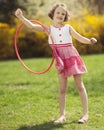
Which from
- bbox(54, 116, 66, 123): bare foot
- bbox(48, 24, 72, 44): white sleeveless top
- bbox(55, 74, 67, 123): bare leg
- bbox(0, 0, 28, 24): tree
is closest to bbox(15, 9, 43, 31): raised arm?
bbox(48, 24, 72, 44): white sleeveless top

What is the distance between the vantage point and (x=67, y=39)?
597 centimetres

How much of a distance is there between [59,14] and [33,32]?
12.7 meters

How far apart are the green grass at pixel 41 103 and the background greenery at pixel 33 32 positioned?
6.72 m

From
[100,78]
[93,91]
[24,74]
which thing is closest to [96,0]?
[24,74]

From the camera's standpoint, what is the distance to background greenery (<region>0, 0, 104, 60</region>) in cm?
1845

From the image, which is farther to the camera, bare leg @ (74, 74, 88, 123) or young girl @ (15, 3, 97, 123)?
bare leg @ (74, 74, 88, 123)

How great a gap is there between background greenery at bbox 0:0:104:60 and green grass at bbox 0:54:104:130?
672 centimetres

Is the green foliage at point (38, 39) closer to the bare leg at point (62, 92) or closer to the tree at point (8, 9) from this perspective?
the tree at point (8, 9)

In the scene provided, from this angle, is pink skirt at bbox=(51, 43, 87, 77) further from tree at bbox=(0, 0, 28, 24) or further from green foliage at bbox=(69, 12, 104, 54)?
tree at bbox=(0, 0, 28, 24)

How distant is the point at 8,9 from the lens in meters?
19.5

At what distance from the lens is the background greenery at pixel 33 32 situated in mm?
18453

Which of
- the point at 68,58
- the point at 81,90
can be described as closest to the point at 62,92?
the point at 81,90

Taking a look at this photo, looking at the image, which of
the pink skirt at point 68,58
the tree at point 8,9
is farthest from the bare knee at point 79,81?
the tree at point 8,9

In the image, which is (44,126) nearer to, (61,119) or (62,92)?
(61,119)
